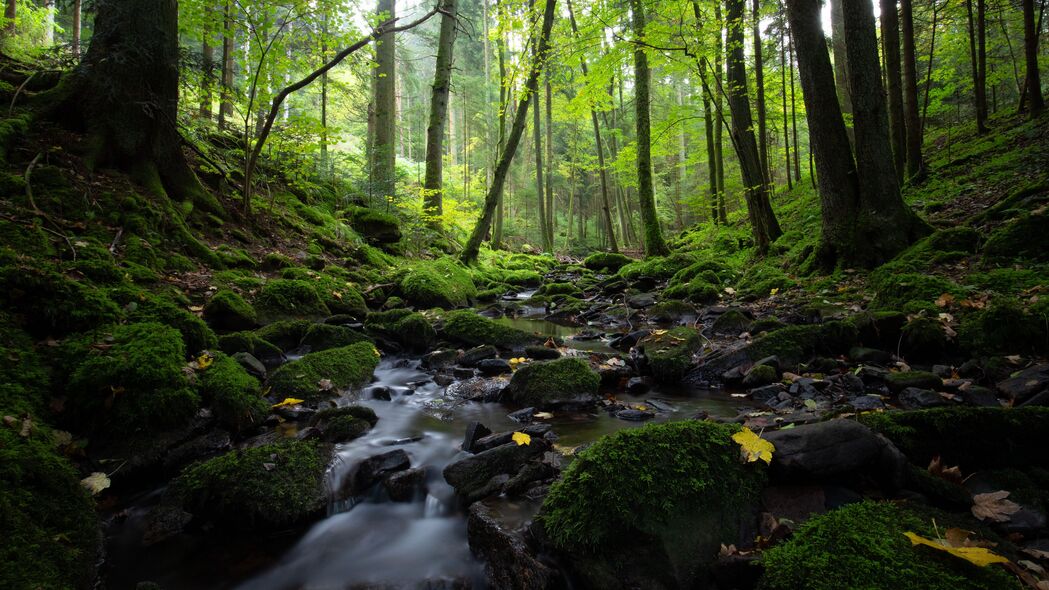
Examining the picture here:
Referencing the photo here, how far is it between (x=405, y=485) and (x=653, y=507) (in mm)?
1940

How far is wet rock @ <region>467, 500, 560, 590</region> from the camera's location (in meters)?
2.22

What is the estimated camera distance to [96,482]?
285cm

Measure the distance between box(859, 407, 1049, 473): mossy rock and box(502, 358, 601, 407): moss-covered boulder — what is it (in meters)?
2.47

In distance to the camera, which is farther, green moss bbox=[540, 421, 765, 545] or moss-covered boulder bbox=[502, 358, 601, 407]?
moss-covered boulder bbox=[502, 358, 601, 407]

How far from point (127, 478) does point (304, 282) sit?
4300 millimetres

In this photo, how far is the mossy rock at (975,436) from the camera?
237cm

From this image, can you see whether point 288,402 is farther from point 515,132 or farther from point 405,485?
point 515,132

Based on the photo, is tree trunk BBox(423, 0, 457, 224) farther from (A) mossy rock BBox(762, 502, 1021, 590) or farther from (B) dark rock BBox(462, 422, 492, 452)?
(A) mossy rock BBox(762, 502, 1021, 590)

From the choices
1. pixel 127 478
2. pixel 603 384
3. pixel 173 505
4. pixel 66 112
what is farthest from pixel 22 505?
pixel 66 112

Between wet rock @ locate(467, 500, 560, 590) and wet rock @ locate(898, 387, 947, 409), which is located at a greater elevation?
wet rock @ locate(898, 387, 947, 409)

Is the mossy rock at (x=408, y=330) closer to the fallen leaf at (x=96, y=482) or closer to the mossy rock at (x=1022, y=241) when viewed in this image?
the fallen leaf at (x=96, y=482)

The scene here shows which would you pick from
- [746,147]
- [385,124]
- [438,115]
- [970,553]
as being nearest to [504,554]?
[970,553]

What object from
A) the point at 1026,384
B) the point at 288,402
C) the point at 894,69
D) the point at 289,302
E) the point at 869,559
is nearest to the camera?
the point at 869,559

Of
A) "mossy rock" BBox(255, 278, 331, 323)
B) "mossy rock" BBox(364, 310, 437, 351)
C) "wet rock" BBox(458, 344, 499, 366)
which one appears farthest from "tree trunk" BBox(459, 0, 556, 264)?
"wet rock" BBox(458, 344, 499, 366)
